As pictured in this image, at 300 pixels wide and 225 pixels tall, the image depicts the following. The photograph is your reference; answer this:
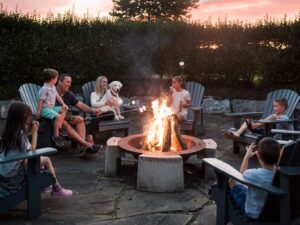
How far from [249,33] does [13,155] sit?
807 cm

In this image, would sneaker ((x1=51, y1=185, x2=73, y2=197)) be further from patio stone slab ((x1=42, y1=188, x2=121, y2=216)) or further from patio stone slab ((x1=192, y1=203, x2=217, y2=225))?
patio stone slab ((x1=192, y1=203, x2=217, y2=225))

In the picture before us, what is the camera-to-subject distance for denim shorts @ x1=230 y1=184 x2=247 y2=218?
10.9ft

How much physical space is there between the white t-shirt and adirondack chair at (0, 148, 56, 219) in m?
3.85

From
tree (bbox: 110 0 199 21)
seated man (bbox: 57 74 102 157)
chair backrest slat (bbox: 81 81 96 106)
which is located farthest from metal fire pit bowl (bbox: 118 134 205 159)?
tree (bbox: 110 0 199 21)

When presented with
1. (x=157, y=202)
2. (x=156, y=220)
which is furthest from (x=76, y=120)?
(x=156, y=220)

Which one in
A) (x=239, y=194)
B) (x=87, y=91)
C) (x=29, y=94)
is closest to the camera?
(x=239, y=194)

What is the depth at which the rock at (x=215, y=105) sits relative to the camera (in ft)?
34.0

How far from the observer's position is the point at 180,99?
7.50 metres

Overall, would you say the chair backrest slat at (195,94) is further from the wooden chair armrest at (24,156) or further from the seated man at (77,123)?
the wooden chair armrest at (24,156)

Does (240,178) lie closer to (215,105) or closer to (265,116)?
(265,116)

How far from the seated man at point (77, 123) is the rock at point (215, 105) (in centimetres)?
415

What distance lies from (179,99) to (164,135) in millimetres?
2286

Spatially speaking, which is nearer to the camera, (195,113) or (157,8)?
(195,113)

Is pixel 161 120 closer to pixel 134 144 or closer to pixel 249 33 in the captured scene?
pixel 134 144
